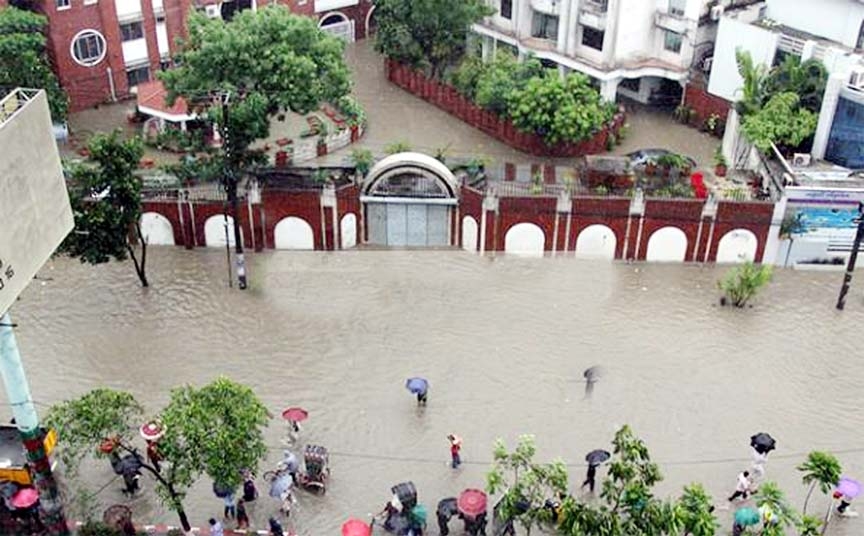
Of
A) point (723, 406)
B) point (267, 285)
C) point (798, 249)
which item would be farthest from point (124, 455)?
point (798, 249)

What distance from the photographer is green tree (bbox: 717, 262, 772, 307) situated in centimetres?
2889

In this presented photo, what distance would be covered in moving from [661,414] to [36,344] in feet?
59.4

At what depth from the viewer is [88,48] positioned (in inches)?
1572

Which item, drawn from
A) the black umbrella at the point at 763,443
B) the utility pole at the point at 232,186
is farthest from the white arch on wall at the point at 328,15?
the black umbrella at the point at 763,443

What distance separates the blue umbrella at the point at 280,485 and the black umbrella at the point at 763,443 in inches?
442

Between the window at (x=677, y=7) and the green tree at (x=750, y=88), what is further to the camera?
the window at (x=677, y=7)

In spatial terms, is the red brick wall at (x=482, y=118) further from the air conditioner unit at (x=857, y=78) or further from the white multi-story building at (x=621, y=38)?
the air conditioner unit at (x=857, y=78)

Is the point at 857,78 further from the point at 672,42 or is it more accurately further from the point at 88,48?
the point at 88,48

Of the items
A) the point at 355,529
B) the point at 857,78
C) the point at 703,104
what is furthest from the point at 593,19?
the point at 355,529

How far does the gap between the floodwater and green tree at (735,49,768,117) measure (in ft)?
24.2

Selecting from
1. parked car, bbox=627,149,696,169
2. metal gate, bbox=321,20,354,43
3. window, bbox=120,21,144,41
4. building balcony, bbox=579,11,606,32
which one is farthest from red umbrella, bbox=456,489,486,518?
metal gate, bbox=321,20,354,43

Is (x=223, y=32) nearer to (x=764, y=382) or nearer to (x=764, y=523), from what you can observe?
(x=764, y=382)

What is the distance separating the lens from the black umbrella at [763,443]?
22.5 metres

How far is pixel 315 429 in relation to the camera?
81.3 feet
